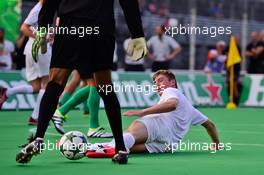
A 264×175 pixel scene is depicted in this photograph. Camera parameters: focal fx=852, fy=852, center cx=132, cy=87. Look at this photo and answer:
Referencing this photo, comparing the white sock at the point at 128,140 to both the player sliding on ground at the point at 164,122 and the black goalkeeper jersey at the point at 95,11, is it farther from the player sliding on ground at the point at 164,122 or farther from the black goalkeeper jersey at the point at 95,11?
the black goalkeeper jersey at the point at 95,11

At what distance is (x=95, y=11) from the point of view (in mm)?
7695

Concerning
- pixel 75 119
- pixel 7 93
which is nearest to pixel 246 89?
pixel 75 119

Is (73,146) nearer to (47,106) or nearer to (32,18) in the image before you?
(47,106)

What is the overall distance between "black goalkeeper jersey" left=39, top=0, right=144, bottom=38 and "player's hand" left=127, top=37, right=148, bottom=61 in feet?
0.17

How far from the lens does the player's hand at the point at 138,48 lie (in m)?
7.79

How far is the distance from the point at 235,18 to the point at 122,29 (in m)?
8.29

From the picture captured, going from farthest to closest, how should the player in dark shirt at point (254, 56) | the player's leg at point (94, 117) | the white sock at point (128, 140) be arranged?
the player in dark shirt at point (254, 56), the player's leg at point (94, 117), the white sock at point (128, 140)

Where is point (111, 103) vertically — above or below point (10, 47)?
below

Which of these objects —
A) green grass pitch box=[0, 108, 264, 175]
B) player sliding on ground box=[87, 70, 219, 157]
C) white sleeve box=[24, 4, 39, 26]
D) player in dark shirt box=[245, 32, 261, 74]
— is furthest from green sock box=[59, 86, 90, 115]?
player in dark shirt box=[245, 32, 261, 74]

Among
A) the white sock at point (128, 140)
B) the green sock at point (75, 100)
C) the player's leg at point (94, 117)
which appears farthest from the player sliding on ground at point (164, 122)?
the green sock at point (75, 100)

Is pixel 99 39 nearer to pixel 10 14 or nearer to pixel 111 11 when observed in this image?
pixel 111 11

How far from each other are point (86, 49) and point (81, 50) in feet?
0.16

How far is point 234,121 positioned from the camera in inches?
627

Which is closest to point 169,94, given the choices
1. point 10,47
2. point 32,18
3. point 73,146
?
point 73,146
